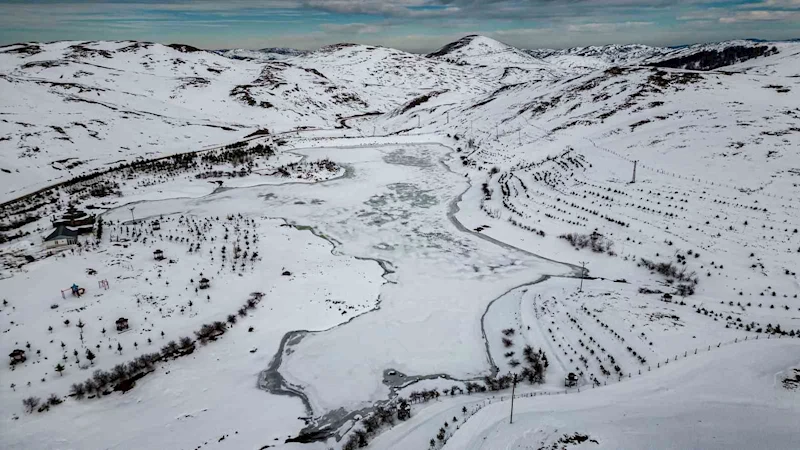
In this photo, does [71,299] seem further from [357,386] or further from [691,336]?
[691,336]

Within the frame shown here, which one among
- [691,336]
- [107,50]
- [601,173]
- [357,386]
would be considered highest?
[107,50]

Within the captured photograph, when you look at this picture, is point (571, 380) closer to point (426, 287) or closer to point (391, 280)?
point (426, 287)

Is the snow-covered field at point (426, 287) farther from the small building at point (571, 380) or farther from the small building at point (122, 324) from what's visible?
the small building at point (122, 324)

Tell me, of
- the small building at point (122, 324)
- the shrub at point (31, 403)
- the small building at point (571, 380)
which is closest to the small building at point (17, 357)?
the shrub at point (31, 403)

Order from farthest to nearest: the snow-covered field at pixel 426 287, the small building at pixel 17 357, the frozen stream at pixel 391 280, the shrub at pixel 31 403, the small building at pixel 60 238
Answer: the small building at pixel 60 238
the frozen stream at pixel 391 280
the small building at pixel 17 357
the shrub at pixel 31 403
the snow-covered field at pixel 426 287

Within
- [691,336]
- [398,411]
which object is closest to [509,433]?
[398,411]

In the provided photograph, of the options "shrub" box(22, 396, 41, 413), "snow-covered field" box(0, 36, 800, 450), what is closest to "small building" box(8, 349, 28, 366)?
"snow-covered field" box(0, 36, 800, 450)

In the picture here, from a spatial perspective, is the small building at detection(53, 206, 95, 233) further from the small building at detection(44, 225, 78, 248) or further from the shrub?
the shrub

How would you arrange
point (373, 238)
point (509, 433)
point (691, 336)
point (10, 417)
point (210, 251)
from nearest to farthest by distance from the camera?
point (509, 433)
point (10, 417)
point (691, 336)
point (210, 251)
point (373, 238)

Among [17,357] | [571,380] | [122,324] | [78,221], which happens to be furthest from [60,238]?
[571,380]
